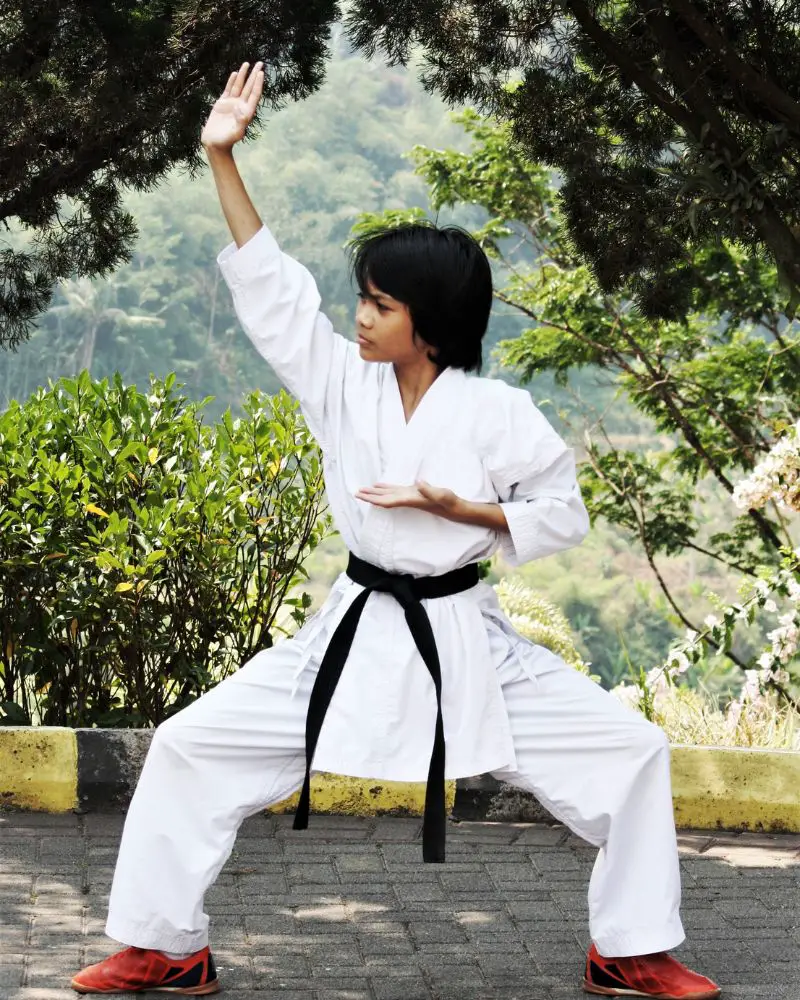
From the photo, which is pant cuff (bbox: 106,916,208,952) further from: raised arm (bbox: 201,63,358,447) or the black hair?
the black hair

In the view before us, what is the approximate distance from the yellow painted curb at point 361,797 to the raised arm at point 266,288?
185cm

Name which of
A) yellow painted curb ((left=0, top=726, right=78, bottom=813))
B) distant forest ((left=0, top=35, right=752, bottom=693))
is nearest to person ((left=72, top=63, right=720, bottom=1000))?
yellow painted curb ((left=0, top=726, right=78, bottom=813))

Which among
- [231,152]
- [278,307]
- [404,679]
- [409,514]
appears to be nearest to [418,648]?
[404,679]

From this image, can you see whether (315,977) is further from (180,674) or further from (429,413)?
(180,674)

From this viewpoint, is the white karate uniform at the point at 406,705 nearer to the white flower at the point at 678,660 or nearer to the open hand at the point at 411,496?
the open hand at the point at 411,496

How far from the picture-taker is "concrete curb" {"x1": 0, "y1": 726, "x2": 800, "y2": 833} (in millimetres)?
4793

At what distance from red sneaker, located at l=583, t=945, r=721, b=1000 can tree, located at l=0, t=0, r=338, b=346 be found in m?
2.98

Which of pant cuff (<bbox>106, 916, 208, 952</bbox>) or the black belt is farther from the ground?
the black belt

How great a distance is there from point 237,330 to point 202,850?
4769 centimetres

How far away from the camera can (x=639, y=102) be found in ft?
16.1

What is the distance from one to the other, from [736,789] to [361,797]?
1.30 m

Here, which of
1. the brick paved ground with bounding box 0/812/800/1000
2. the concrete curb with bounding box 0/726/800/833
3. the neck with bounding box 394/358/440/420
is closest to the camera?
the neck with bounding box 394/358/440/420

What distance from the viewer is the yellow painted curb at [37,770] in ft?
15.5

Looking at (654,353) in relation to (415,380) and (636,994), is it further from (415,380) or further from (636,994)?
(636,994)
